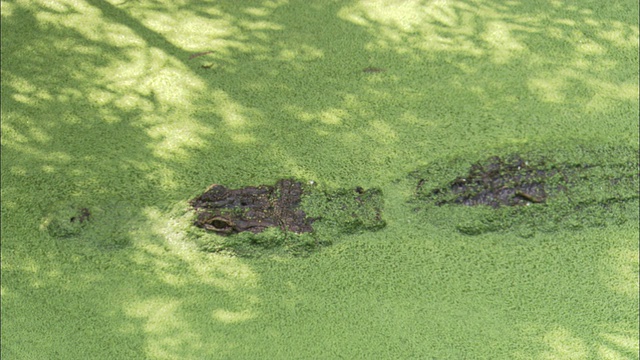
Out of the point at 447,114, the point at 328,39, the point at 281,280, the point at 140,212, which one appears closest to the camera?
the point at 281,280

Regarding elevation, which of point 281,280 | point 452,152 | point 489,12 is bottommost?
point 281,280

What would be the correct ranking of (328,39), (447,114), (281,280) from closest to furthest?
(281,280)
(447,114)
(328,39)

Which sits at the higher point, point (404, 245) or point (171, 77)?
point (171, 77)

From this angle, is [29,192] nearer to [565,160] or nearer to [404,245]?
[404,245]

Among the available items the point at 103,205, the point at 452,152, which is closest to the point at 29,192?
the point at 103,205

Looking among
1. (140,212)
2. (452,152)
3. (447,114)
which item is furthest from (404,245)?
(140,212)

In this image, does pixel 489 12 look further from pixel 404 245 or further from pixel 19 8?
pixel 19 8

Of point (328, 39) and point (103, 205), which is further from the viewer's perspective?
point (328, 39)
